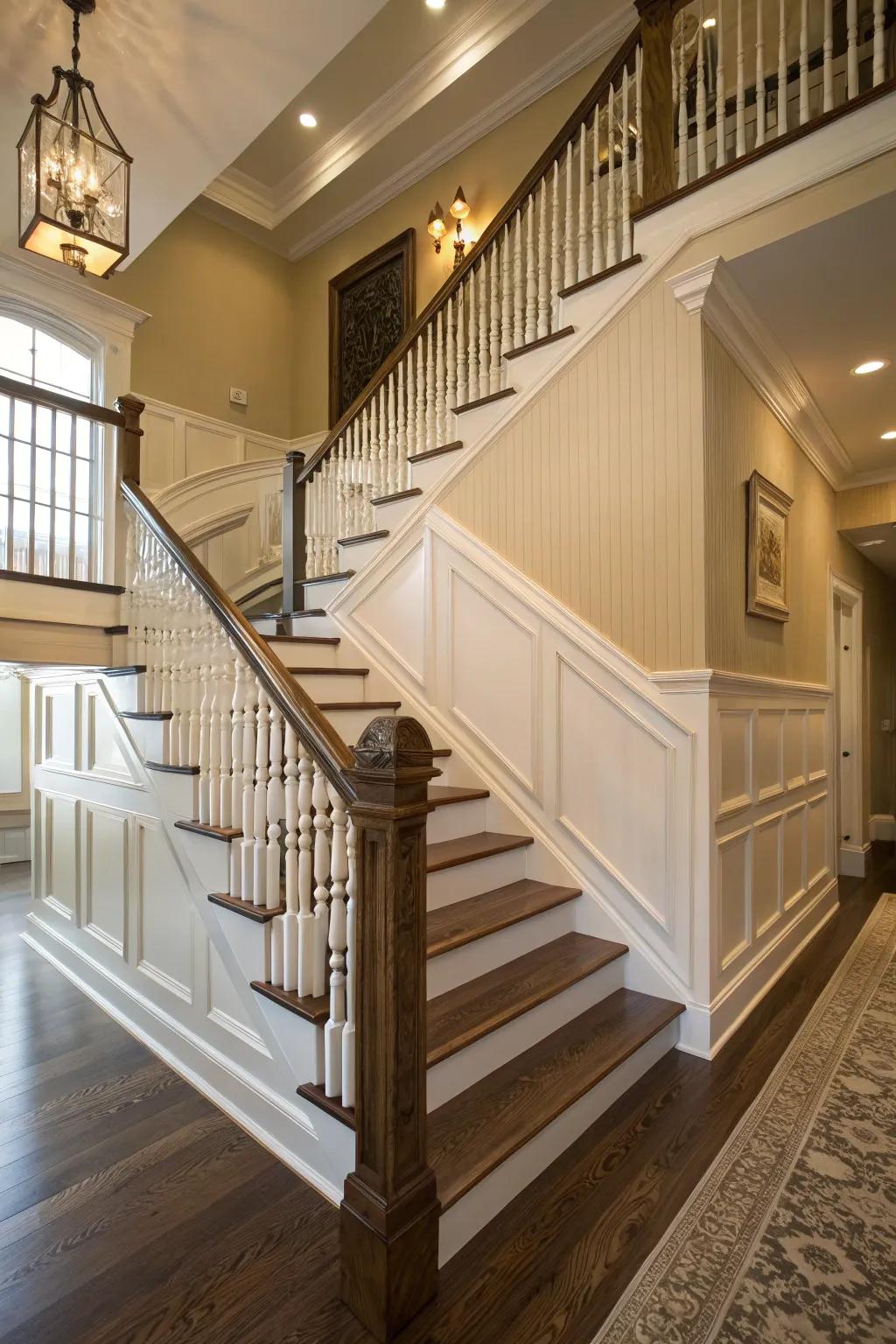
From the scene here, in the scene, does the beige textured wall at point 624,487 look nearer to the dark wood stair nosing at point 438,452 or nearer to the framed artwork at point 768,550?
the dark wood stair nosing at point 438,452

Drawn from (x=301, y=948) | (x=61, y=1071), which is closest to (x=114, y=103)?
(x=301, y=948)

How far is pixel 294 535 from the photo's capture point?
4184 millimetres

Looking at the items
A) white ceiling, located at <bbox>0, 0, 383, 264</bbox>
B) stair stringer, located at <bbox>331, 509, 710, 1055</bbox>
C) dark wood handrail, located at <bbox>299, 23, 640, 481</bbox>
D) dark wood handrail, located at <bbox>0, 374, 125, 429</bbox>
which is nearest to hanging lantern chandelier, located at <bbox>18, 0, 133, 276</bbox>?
white ceiling, located at <bbox>0, 0, 383, 264</bbox>

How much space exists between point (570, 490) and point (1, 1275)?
309cm

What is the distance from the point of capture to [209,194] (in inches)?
228

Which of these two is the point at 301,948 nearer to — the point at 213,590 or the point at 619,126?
the point at 213,590

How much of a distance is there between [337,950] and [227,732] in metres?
0.96

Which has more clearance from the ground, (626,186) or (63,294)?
(63,294)

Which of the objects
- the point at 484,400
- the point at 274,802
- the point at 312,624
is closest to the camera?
the point at 274,802

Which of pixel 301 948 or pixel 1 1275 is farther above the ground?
pixel 301 948

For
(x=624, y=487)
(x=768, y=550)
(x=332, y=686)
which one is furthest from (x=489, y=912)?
(x=768, y=550)

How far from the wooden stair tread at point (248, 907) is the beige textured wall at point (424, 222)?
5.12 metres

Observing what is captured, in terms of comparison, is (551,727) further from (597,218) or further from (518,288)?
(597,218)

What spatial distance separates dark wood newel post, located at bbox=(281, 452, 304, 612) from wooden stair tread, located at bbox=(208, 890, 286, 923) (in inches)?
87.6
